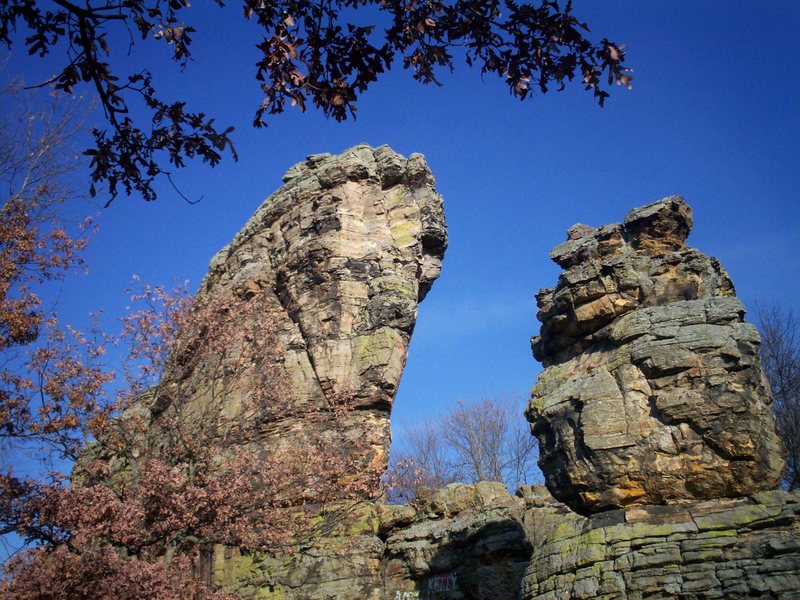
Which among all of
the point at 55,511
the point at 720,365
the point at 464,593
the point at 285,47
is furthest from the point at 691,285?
the point at 55,511

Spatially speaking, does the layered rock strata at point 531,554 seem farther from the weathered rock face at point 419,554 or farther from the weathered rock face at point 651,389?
the weathered rock face at point 651,389

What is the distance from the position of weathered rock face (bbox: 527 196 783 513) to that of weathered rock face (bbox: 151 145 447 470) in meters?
9.04

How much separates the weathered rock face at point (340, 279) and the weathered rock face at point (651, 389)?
9.04 metres

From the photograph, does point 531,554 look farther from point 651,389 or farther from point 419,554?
point 651,389

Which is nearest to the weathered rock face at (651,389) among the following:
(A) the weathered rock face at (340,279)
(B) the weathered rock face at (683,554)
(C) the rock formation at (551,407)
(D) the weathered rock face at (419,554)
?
(C) the rock formation at (551,407)

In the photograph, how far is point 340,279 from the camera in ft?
85.3

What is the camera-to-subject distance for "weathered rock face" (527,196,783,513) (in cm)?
1246

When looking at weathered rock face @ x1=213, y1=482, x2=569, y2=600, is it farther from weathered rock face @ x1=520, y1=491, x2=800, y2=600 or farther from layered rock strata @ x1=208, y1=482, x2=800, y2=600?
weathered rock face @ x1=520, y1=491, x2=800, y2=600

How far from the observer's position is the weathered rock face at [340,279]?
2398cm

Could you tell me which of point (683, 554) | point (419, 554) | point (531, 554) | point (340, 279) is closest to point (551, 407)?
point (683, 554)

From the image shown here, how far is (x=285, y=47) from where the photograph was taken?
5672 millimetres

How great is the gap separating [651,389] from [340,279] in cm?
1445

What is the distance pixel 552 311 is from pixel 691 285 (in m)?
3.00

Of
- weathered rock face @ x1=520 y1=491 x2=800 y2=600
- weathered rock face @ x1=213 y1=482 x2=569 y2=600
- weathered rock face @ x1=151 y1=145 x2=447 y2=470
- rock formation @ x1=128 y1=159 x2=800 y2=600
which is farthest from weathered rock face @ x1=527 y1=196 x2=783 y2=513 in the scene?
weathered rock face @ x1=151 y1=145 x2=447 y2=470
